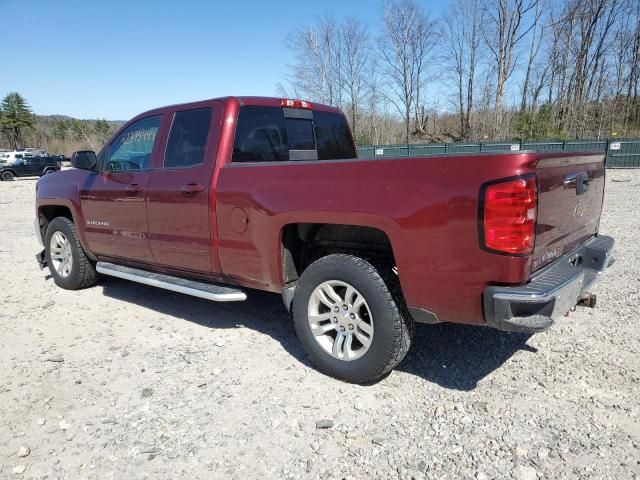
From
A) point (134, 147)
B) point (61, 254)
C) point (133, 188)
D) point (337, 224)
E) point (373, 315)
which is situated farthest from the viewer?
point (61, 254)

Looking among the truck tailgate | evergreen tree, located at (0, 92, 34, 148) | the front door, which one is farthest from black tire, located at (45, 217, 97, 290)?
evergreen tree, located at (0, 92, 34, 148)

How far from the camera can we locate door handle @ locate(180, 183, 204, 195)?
3713mm

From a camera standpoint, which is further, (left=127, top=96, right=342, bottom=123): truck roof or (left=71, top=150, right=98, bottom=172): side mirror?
(left=71, top=150, right=98, bottom=172): side mirror

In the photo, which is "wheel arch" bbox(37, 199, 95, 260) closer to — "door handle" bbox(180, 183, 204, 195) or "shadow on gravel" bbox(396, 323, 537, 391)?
"door handle" bbox(180, 183, 204, 195)

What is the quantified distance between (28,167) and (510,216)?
3381cm

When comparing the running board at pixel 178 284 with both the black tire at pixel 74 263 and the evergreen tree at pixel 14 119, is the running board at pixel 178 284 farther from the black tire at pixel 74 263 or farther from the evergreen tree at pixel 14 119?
the evergreen tree at pixel 14 119

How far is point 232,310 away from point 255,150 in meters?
1.70

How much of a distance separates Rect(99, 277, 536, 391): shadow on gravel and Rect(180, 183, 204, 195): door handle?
1.29 meters

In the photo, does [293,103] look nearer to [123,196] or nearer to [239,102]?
[239,102]

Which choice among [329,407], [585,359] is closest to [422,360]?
[329,407]

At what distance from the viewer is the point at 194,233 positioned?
3.85m

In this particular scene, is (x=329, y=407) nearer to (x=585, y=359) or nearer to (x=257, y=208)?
(x=257, y=208)

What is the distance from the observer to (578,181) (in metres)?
2.95

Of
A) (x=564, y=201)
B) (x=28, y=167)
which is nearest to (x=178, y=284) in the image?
(x=564, y=201)
